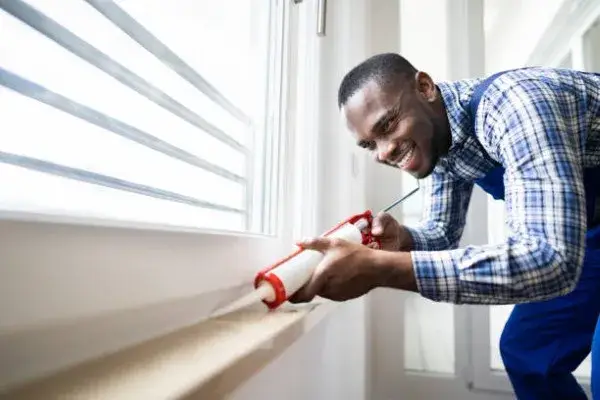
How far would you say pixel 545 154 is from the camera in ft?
1.74

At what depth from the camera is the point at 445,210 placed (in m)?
1.03

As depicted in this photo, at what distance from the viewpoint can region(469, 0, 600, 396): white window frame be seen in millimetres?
1267

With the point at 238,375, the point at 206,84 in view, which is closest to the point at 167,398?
the point at 238,375

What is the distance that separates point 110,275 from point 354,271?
0.95 feet

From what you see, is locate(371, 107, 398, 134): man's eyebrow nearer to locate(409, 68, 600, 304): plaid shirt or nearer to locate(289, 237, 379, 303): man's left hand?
locate(409, 68, 600, 304): plaid shirt

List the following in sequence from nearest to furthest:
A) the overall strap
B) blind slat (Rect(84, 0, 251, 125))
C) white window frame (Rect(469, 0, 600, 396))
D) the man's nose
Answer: blind slat (Rect(84, 0, 251, 125)) → the overall strap → the man's nose → white window frame (Rect(469, 0, 600, 396))

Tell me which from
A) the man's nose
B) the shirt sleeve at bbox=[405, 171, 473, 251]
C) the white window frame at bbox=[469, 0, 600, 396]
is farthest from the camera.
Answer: the white window frame at bbox=[469, 0, 600, 396]

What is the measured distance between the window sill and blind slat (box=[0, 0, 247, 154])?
0.30 metres

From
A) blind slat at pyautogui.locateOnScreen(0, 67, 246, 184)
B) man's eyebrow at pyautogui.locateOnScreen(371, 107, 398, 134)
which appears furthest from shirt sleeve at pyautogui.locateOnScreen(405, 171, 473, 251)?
blind slat at pyautogui.locateOnScreen(0, 67, 246, 184)

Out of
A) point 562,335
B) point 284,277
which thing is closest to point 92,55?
point 284,277

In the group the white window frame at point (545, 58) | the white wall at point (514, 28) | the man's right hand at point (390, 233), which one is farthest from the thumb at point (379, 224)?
the white wall at point (514, 28)

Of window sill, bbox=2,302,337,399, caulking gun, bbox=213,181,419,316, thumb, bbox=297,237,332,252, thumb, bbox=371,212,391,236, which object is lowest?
window sill, bbox=2,302,337,399

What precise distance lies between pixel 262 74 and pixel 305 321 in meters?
0.57

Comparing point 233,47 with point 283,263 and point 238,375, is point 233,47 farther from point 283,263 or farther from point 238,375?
point 238,375
